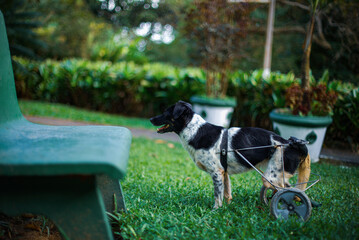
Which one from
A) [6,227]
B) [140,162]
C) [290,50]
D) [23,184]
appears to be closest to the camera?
[23,184]

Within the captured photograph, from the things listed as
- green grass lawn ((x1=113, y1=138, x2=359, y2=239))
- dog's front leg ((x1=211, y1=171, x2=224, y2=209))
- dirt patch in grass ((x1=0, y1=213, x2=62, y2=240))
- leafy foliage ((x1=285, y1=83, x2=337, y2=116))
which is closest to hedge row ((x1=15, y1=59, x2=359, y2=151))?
leafy foliage ((x1=285, y1=83, x2=337, y2=116))

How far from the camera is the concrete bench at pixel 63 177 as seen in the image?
1.46 metres

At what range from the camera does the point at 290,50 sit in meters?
11.6

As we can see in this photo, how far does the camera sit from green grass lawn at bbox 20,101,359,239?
83.9 inches

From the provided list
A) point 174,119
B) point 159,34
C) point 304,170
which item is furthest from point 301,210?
point 159,34

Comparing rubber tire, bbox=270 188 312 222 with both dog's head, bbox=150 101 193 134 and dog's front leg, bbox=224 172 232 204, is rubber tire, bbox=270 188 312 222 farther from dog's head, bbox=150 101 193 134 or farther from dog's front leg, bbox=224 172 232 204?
dog's head, bbox=150 101 193 134

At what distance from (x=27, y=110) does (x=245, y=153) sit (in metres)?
7.18

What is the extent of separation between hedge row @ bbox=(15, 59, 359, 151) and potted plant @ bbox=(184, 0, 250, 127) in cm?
56

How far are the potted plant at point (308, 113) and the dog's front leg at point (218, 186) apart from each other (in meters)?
2.17

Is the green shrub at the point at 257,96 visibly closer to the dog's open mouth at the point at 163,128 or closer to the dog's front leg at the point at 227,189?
the dog's front leg at the point at 227,189

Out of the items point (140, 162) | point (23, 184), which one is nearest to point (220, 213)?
point (23, 184)

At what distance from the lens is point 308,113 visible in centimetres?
443

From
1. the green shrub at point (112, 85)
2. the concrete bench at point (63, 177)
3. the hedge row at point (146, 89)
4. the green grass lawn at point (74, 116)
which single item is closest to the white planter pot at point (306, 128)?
the hedge row at point (146, 89)

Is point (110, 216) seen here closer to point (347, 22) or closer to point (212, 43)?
point (212, 43)
